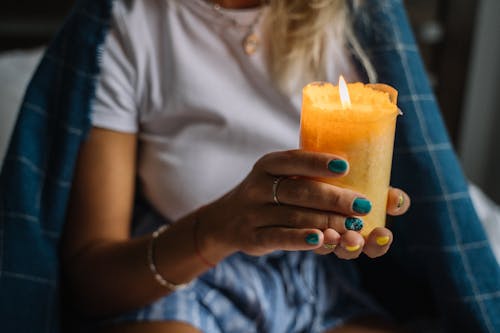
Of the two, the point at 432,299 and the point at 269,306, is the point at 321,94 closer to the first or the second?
the point at 269,306

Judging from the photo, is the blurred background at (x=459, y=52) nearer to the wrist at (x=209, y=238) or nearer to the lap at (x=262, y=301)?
the lap at (x=262, y=301)

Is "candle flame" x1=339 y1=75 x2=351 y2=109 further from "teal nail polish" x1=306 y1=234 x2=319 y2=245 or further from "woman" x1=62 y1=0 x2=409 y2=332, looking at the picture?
"woman" x1=62 y1=0 x2=409 y2=332

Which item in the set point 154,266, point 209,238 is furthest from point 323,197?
point 154,266

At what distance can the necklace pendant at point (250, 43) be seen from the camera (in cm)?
101

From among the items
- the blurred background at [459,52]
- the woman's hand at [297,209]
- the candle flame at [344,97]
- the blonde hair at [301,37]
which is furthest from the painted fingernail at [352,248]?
the blurred background at [459,52]

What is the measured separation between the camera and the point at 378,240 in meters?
0.61

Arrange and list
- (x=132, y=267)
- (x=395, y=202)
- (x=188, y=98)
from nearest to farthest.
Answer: (x=395, y=202)
(x=132, y=267)
(x=188, y=98)

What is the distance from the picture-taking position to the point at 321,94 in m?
0.61

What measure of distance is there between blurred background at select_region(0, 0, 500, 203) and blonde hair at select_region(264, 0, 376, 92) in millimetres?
967

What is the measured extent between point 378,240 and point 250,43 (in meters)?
0.50

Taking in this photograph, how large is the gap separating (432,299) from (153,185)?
0.54 m

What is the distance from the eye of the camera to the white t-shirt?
38.6 inches

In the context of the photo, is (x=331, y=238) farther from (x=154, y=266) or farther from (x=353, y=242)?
(x=154, y=266)

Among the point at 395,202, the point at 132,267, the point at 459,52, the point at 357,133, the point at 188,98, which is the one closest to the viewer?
the point at 357,133
